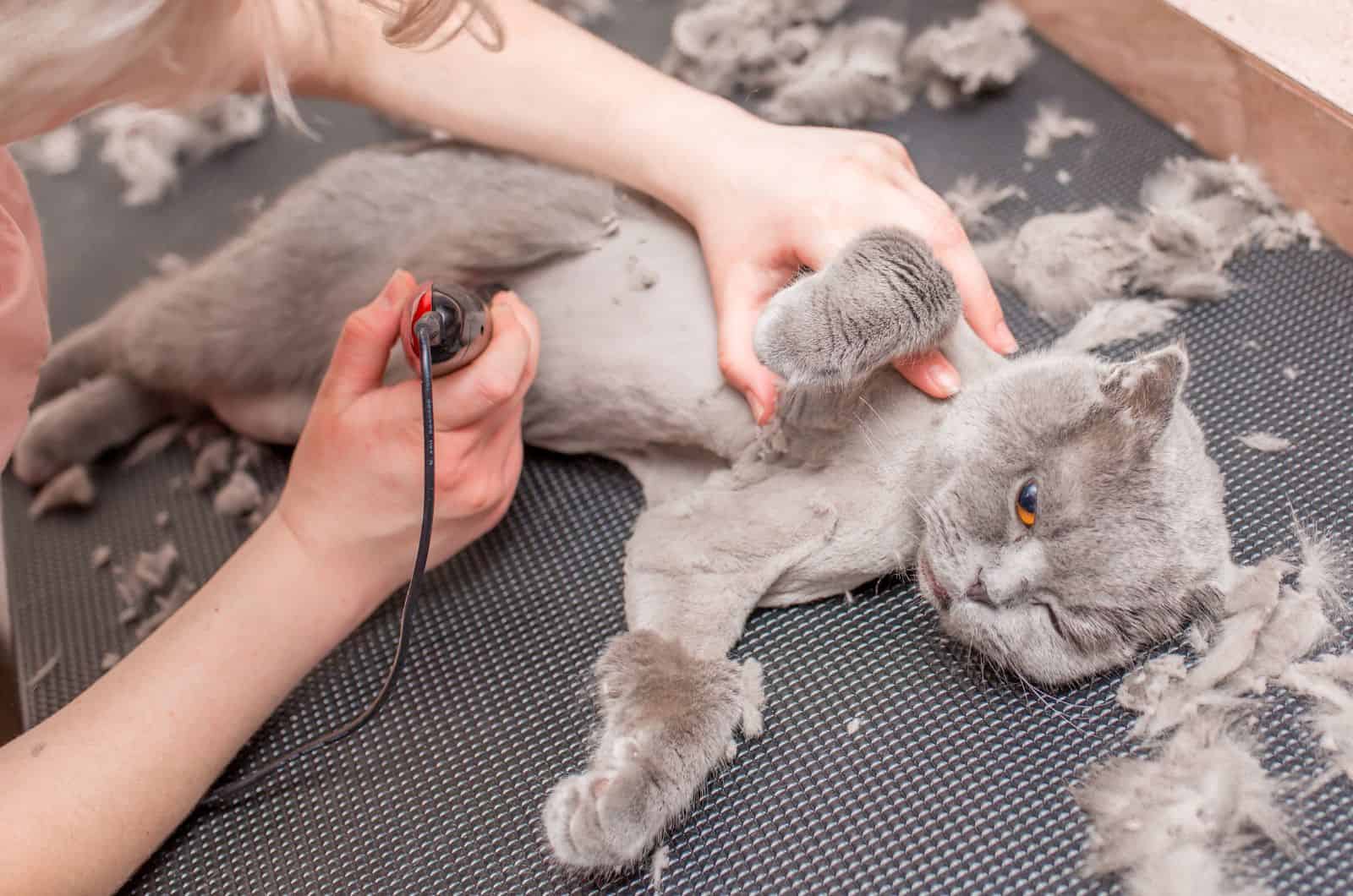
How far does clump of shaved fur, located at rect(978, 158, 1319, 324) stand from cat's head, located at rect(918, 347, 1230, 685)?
→ 1.00ft

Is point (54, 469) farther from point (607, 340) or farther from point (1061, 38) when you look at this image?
point (1061, 38)

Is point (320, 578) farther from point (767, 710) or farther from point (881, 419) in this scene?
point (881, 419)

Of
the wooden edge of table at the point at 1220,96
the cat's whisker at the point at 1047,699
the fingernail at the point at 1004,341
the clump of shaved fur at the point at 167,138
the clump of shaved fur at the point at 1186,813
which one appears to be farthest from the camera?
the clump of shaved fur at the point at 167,138

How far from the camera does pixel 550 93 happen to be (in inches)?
39.6

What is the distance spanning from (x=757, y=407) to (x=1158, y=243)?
1.69ft

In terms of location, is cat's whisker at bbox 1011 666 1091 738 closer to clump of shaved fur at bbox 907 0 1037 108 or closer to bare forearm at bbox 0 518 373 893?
bare forearm at bbox 0 518 373 893

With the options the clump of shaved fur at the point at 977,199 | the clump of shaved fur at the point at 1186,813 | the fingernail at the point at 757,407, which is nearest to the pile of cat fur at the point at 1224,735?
the clump of shaved fur at the point at 1186,813

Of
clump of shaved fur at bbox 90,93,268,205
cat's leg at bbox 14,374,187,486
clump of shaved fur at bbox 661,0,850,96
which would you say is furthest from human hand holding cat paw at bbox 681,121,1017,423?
clump of shaved fur at bbox 90,93,268,205

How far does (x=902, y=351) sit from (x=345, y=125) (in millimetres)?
978

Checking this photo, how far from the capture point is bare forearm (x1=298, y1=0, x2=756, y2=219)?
3.22 ft

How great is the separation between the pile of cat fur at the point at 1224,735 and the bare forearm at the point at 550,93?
612 millimetres

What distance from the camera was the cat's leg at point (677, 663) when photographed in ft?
2.42

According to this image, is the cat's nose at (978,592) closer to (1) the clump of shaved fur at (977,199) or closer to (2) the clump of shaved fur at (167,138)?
(1) the clump of shaved fur at (977,199)

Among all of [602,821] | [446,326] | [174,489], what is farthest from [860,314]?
[174,489]
